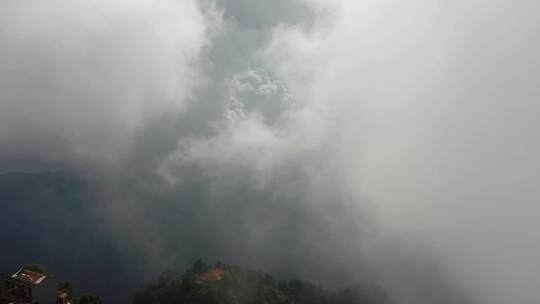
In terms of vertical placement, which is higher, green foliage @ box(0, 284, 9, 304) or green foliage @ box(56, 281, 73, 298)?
green foliage @ box(56, 281, 73, 298)

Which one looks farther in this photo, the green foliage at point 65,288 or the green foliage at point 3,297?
the green foliage at point 65,288

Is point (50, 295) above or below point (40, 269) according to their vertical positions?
below

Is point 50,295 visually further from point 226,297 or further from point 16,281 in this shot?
point 226,297

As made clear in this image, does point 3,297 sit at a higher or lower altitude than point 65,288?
lower

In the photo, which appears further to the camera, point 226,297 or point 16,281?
point 226,297

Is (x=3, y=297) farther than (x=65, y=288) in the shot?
No

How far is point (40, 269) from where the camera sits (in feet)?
497

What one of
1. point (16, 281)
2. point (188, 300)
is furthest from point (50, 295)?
point (188, 300)

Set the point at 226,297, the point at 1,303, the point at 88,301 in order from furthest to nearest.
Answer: the point at 226,297
the point at 88,301
the point at 1,303

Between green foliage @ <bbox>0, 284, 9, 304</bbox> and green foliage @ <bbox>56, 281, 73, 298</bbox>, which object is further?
green foliage @ <bbox>56, 281, 73, 298</bbox>

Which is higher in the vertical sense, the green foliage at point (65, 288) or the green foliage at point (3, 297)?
the green foliage at point (65, 288)

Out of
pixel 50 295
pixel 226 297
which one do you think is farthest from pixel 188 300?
pixel 50 295

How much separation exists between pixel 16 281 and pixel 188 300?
→ 3318 inches

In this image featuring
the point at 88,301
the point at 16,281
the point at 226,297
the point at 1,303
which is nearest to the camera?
the point at 1,303
